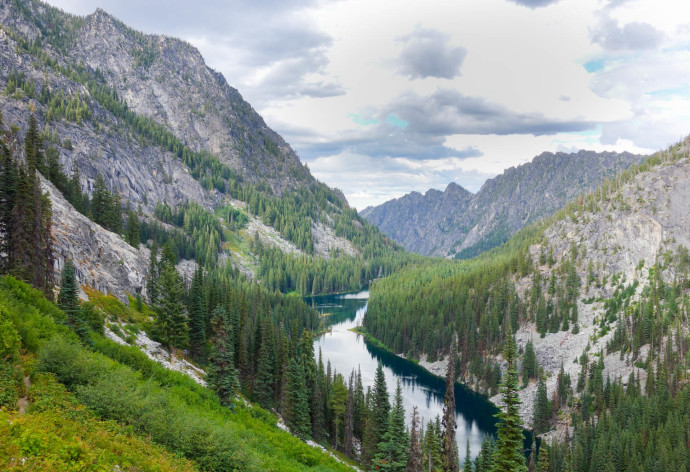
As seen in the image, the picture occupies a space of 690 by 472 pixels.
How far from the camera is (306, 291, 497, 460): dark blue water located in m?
95.6

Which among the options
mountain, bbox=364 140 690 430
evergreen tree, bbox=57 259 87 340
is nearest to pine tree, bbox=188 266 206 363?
evergreen tree, bbox=57 259 87 340

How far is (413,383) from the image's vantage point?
121 m

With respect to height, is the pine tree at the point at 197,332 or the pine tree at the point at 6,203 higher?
the pine tree at the point at 6,203

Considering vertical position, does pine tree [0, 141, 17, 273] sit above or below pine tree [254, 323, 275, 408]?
above

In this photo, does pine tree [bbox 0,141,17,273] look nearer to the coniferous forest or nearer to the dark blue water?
the coniferous forest

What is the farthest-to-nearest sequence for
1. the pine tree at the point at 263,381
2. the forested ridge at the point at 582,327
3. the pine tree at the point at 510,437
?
the forested ridge at the point at 582,327 → the pine tree at the point at 263,381 → the pine tree at the point at 510,437

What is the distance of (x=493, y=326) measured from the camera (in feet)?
456

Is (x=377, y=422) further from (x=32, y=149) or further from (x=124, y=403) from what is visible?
(x=32, y=149)

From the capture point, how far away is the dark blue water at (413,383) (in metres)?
95.6

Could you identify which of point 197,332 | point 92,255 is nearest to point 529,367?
point 197,332

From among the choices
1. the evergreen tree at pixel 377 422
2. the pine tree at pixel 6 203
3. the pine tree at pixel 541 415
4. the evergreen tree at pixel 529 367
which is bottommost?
the pine tree at pixel 541 415

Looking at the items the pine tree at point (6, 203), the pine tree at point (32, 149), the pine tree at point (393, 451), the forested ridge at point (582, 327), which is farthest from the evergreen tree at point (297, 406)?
the pine tree at point (32, 149)

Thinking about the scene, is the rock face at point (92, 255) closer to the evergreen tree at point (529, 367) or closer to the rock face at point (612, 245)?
the rock face at point (612, 245)

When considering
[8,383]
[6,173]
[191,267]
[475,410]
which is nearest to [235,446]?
[8,383]
